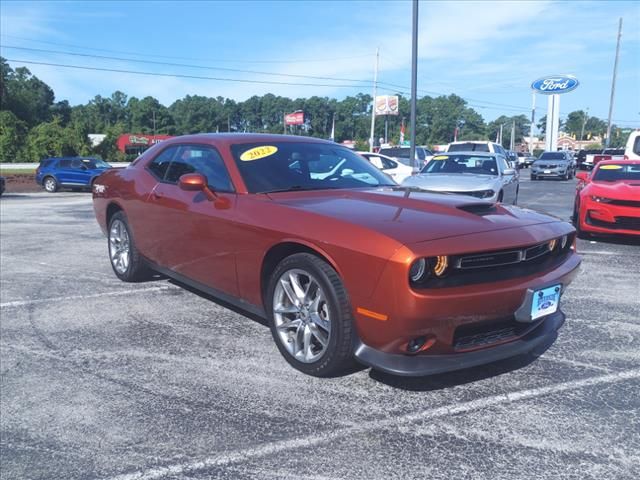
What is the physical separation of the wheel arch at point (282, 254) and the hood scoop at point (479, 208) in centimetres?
95

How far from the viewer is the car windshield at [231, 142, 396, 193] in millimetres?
3982

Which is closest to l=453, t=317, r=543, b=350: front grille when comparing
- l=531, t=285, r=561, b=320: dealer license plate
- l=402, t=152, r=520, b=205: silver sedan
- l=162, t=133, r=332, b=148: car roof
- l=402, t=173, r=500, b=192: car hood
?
l=531, t=285, r=561, b=320: dealer license plate

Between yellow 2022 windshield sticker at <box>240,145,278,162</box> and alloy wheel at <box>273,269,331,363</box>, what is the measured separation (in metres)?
1.17

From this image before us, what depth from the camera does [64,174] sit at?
22359 millimetres

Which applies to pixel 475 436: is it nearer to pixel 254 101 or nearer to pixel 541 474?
pixel 541 474

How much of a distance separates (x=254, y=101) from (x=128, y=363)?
13041 centimetres

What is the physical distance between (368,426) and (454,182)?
744 cm

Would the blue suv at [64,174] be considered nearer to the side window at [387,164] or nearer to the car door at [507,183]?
the side window at [387,164]

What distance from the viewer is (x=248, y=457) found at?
249 centimetres

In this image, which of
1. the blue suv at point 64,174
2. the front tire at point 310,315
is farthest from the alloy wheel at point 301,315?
the blue suv at point 64,174

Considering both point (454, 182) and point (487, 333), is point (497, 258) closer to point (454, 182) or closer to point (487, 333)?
point (487, 333)

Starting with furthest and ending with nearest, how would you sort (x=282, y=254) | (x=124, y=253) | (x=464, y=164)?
(x=464, y=164) < (x=124, y=253) < (x=282, y=254)

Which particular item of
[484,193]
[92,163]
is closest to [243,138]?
[484,193]

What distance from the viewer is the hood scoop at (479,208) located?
11.0 ft
